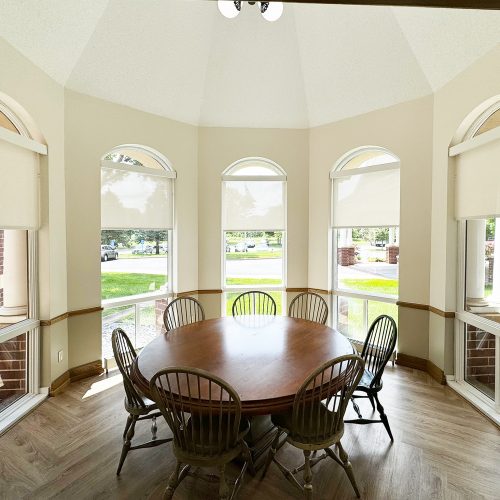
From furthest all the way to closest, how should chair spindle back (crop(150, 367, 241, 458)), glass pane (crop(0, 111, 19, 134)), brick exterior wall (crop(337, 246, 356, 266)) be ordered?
brick exterior wall (crop(337, 246, 356, 266)), glass pane (crop(0, 111, 19, 134)), chair spindle back (crop(150, 367, 241, 458))

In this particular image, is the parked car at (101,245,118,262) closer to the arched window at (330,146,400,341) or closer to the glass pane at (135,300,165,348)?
the glass pane at (135,300,165,348)

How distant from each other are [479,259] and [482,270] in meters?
0.11

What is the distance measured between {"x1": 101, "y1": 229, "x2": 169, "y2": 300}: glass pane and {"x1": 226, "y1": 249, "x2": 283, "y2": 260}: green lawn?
0.90m

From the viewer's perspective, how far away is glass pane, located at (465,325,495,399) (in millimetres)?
2903

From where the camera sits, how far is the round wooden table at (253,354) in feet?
5.97

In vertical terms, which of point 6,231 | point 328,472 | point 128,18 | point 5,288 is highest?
point 128,18

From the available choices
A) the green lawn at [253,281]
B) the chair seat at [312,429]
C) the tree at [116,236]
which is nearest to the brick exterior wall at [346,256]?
the green lawn at [253,281]

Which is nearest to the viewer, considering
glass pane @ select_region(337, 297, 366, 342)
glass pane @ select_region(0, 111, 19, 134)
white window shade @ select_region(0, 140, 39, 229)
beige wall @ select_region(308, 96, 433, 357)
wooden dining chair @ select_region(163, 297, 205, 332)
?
white window shade @ select_region(0, 140, 39, 229)

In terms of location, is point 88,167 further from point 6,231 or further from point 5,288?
point 5,288

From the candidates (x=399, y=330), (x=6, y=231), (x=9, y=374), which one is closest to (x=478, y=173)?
(x=399, y=330)

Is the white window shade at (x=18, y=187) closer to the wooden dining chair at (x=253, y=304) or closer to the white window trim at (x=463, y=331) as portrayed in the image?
the wooden dining chair at (x=253, y=304)

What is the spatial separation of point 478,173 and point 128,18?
11.8 feet

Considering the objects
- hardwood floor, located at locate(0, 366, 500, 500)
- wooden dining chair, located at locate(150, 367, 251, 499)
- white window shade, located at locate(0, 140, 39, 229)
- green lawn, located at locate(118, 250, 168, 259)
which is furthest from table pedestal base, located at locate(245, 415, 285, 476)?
A: white window shade, located at locate(0, 140, 39, 229)

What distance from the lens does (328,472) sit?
2.11 metres
